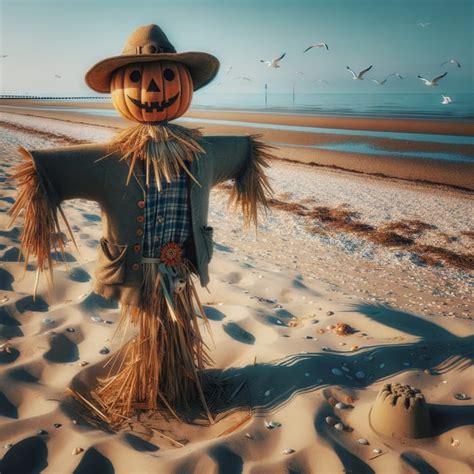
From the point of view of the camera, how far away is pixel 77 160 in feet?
6.91

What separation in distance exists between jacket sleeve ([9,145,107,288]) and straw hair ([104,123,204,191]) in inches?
5.1

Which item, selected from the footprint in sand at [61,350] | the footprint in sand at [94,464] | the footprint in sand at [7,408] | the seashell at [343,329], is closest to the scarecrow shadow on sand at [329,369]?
the seashell at [343,329]

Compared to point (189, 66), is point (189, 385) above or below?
below

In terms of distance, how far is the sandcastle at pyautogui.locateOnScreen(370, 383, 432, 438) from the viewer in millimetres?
2150

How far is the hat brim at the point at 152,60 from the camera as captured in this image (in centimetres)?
212

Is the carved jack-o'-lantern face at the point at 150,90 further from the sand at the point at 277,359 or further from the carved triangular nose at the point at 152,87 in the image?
the sand at the point at 277,359

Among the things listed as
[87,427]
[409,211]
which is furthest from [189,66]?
[409,211]

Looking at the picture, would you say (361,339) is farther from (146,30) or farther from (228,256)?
(146,30)

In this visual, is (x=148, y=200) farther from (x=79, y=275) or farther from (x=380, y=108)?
(x=380, y=108)

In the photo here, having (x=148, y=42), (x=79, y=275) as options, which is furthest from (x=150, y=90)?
(x=79, y=275)

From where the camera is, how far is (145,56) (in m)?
2.10

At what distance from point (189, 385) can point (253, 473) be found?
30.5 inches

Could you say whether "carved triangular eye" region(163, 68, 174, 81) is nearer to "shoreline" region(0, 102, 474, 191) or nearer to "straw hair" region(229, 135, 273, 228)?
"straw hair" region(229, 135, 273, 228)

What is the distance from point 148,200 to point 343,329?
1.81 m
